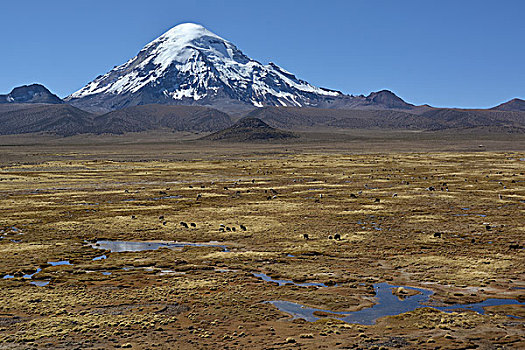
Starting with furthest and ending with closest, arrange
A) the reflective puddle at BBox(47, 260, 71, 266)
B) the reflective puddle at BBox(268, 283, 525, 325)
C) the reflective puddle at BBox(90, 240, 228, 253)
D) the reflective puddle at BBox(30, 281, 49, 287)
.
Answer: the reflective puddle at BBox(90, 240, 228, 253) < the reflective puddle at BBox(47, 260, 71, 266) < the reflective puddle at BBox(30, 281, 49, 287) < the reflective puddle at BBox(268, 283, 525, 325)

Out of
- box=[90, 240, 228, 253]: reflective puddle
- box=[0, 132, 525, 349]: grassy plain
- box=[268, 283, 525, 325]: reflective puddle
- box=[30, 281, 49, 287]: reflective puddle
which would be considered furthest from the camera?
box=[90, 240, 228, 253]: reflective puddle

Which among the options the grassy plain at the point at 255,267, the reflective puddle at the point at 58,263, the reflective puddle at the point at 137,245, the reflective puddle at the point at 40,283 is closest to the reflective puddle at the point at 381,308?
the grassy plain at the point at 255,267

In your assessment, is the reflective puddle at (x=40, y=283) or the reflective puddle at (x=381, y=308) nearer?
the reflective puddle at (x=381, y=308)

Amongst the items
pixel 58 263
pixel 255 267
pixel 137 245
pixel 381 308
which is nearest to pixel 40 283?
pixel 58 263

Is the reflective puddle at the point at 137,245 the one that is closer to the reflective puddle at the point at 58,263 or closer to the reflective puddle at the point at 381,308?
the reflective puddle at the point at 58,263

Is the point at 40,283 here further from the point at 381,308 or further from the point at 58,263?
the point at 381,308

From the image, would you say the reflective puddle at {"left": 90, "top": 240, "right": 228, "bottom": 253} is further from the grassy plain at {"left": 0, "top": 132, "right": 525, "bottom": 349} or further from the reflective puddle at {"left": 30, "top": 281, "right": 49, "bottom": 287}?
the reflective puddle at {"left": 30, "top": 281, "right": 49, "bottom": 287}

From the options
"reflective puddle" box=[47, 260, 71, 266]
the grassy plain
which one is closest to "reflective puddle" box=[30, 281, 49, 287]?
the grassy plain

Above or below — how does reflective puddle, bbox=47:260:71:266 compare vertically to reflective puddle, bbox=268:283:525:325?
below

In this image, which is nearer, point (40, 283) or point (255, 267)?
point (40, 283)
